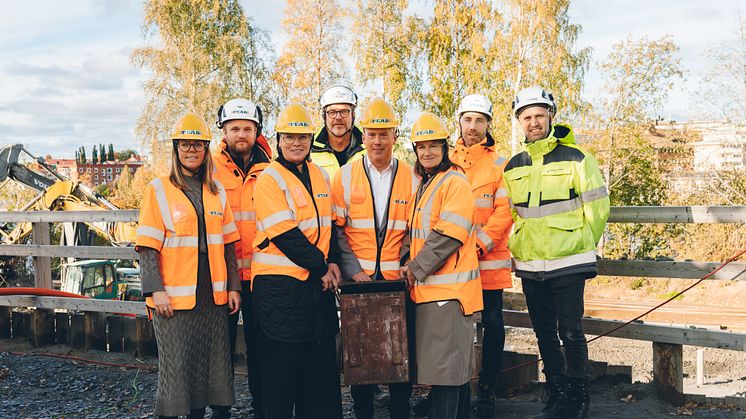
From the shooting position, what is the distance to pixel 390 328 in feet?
13.3

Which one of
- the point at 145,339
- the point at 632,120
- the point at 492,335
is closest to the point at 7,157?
the point at 145,339

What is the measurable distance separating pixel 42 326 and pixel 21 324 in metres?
0.47

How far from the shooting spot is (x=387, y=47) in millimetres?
27344

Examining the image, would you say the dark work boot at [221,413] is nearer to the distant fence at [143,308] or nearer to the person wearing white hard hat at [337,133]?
the person wearing white hard hat at [337,133]

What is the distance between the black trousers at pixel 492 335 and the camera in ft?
16.1

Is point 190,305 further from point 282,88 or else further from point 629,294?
point 282,88

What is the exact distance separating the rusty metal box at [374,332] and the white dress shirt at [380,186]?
51 centimetres

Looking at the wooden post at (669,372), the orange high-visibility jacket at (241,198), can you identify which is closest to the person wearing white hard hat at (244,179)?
the orange high-visibility jacket at (241,198)

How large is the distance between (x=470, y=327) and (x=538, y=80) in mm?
→ 22106

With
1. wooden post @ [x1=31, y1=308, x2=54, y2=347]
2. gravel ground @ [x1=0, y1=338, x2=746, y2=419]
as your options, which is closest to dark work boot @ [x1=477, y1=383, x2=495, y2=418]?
gravel ground @ [x1=0, y1=338, x2=746, y2=419]

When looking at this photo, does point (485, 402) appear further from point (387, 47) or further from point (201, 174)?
point (387, 47)

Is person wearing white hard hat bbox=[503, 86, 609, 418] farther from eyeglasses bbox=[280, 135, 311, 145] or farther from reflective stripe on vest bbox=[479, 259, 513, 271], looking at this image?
eyeglasses bbox=[280, 135, 311, 145]

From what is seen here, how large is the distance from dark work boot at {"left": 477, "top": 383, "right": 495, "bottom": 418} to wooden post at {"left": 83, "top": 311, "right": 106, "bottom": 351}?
4398 millimetres

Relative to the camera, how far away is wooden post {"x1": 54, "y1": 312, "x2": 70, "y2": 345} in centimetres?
752
